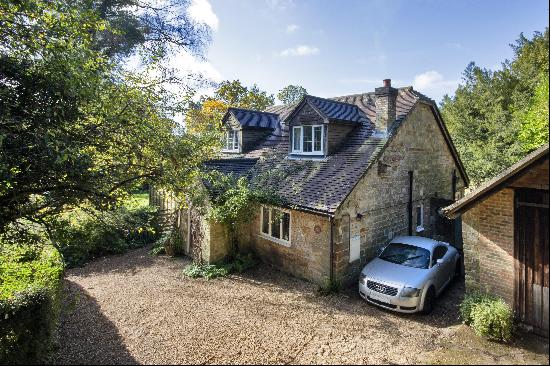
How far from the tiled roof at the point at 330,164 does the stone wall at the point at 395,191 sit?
0.42 meters

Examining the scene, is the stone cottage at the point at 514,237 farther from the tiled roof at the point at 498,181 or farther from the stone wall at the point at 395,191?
the stone wall at the point at 395,191

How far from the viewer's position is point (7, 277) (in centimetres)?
802

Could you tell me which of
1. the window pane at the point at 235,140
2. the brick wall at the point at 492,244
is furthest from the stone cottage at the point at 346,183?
the brick wall at the point at 492,244

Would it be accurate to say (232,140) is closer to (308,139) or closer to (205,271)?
(308,139)

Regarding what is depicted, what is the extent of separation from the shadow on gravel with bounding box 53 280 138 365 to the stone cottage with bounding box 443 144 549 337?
843cm

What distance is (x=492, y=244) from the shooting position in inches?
309

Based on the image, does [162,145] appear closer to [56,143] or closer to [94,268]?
[56,143]

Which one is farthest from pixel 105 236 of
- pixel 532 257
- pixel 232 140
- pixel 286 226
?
pixel 532 257

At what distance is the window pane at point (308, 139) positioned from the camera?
15.1 meters

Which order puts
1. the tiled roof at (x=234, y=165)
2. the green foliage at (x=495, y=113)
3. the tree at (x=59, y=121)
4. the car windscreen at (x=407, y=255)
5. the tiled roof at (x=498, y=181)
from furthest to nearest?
the green foliage at (x=495, y=113) < the tiled roof at (x=234, y=165) < the car windscreen at (x=407, y=255) < the tree at (x=59, y=121) < the tiled roof at (x=498, y=181)

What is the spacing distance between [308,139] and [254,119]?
538cm

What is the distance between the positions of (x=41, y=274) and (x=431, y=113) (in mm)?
16411

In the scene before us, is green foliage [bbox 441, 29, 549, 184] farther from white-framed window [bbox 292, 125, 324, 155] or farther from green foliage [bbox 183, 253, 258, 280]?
green foliage [bbox 183, 253, 258, 280]

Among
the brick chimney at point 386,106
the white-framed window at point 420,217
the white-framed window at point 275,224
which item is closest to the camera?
the white-framed window at point 275,224
